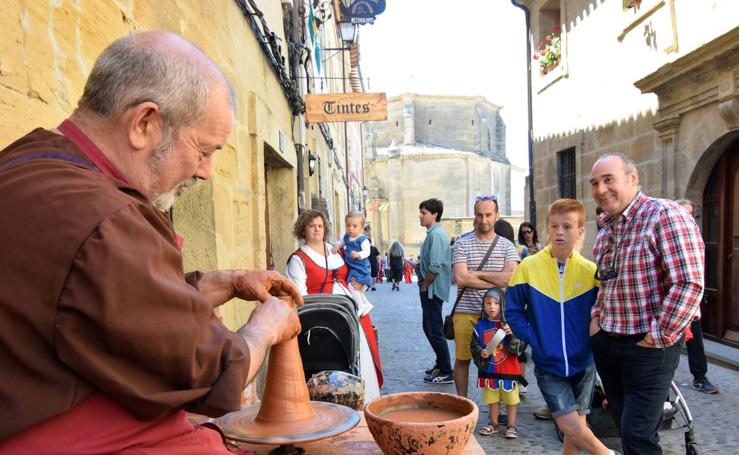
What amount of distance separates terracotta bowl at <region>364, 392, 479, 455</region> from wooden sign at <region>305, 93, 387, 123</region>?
239 inches

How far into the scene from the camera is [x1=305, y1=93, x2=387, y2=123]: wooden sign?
745 centimetres

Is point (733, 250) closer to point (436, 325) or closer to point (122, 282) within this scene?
point (436, 325)

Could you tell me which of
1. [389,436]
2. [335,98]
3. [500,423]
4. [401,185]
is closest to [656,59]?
[335,98]

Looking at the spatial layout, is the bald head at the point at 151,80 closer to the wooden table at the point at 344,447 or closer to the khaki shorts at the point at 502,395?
the wooden table at the point at 344,447

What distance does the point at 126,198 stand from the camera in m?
0.99

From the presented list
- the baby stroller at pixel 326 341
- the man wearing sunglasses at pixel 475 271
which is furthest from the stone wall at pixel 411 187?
the baby stroller at pixel 326 341

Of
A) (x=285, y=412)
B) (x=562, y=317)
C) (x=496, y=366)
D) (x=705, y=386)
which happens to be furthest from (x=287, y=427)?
(x=705, y=386)

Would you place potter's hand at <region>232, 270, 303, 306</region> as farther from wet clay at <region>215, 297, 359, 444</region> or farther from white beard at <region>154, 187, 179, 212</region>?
white beard at <region>154, 187, 179, 212</region>

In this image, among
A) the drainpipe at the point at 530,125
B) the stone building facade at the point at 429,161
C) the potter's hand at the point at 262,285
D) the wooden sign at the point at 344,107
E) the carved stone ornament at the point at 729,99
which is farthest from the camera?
the stone building facade at the point at 429,161

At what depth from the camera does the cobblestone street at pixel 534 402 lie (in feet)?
13.0

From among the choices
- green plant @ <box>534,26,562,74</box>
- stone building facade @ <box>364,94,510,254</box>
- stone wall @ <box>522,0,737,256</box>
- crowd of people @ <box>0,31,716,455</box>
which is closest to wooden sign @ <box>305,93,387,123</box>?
stone wall @ <box>522,0,737,256</box>

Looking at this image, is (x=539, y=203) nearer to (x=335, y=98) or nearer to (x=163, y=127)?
(x=335, y=98)

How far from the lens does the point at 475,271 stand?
454cm

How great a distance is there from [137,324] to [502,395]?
147 inches
